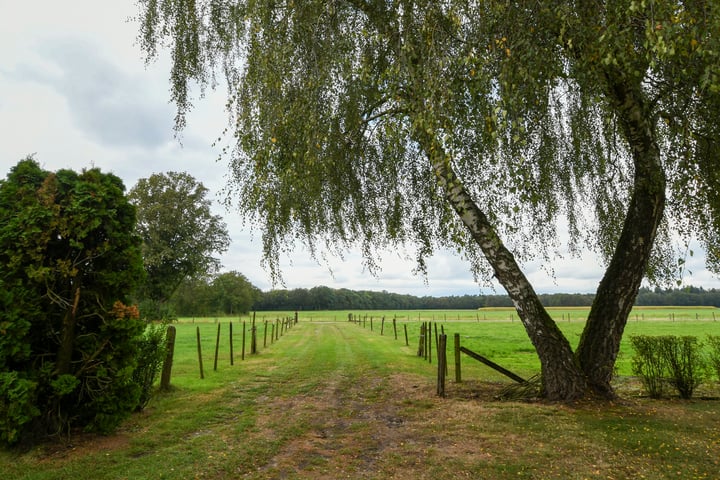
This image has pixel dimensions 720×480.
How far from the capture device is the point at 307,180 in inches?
245

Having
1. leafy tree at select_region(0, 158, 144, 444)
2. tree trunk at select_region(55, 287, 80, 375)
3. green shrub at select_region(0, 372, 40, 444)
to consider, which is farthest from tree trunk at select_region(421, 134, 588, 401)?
green shrub at select_region(0, 372, 40, 444)

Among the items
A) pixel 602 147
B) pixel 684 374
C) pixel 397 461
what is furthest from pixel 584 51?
pixel 684 374

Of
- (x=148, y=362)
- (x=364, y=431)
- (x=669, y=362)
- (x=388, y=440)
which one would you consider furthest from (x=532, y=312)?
(x=148, y=362)

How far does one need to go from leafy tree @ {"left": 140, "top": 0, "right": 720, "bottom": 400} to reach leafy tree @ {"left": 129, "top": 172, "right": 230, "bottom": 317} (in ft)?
93.7

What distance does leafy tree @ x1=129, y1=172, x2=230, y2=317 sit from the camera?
33156 mm

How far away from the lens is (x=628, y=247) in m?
7.17

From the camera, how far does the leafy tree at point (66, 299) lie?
527 cm

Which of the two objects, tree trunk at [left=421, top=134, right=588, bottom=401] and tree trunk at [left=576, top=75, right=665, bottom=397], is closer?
tree trunk at [left=576, top=75, right=665, bottom=397]

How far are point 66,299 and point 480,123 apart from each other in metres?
6.41

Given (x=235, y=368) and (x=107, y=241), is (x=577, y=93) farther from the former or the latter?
(x=235, y=368)

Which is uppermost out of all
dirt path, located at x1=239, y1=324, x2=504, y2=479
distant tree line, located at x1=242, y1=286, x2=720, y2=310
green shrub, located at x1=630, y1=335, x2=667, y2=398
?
green shrub, located at x1=630, y1=335, x2=667, y2=398

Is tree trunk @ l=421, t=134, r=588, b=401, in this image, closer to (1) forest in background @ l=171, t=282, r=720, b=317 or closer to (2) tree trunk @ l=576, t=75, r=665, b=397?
(2) tree trunk @ l=576, t=75, r=665, b=397

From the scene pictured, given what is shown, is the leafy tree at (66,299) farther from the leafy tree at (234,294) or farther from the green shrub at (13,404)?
the leafy tree at (234,294)

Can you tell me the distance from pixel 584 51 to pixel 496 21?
4.49ft
